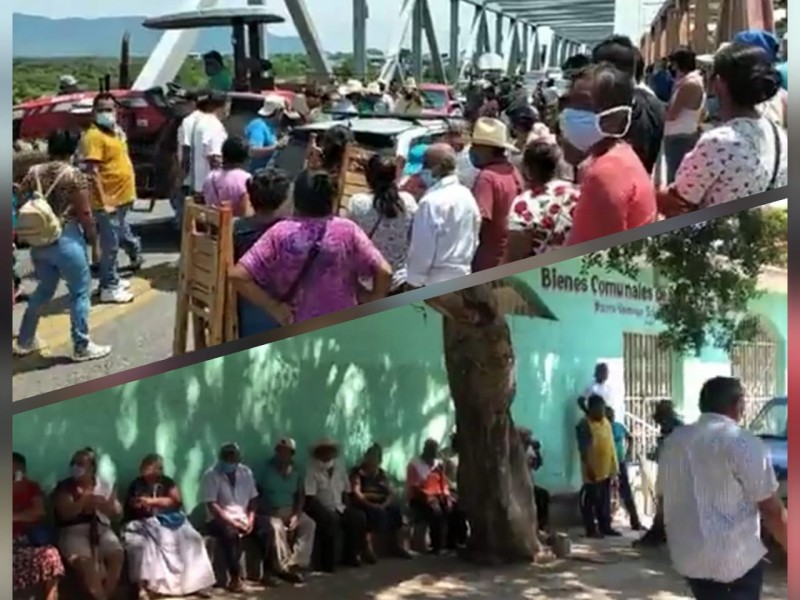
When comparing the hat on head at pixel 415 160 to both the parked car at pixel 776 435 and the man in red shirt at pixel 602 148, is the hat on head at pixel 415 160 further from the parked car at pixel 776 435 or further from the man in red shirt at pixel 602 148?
the parked car at pixel 776 435

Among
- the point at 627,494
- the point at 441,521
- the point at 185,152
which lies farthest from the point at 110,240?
the point at 627,494

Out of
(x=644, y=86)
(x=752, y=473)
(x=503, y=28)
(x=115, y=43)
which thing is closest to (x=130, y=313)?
(x=115, y=43)

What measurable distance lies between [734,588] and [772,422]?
0.37m

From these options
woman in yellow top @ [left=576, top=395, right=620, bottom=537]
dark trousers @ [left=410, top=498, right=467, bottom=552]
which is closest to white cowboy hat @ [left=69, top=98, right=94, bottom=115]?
dark trousers @ [left=410, top=498, right=467, bottom=552]

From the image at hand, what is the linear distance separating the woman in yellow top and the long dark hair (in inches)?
25.2

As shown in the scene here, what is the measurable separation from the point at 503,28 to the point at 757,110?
0.66 m

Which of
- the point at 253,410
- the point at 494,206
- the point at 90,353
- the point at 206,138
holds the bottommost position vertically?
the point at 253,410

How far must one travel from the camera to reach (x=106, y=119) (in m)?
2.34

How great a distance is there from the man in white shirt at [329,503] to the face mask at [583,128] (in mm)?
748

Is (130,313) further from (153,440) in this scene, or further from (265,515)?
(265,515)

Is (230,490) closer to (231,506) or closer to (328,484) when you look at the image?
(231,506)

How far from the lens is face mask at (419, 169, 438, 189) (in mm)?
2691

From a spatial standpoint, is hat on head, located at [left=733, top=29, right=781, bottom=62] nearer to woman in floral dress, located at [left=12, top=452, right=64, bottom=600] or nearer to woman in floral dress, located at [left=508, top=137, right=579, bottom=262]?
woman in floral dress, located at [left=508, top=137, right=579, bottom=262]

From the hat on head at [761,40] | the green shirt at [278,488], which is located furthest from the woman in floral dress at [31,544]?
the hat on head at [761,40]
